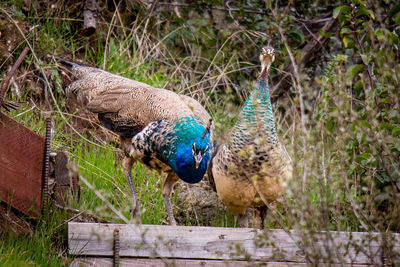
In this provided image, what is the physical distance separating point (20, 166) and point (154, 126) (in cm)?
89

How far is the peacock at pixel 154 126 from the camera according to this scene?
133 inches

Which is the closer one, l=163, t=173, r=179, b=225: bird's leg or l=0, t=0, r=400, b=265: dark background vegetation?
l=163, t=173, r=179, b=225: bird's leg

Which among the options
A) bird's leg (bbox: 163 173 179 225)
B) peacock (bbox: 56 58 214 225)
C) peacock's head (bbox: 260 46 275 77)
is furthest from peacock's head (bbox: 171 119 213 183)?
peacock's head (bbox: 260 46 275 77)

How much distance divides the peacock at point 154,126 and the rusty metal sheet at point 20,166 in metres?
0.57

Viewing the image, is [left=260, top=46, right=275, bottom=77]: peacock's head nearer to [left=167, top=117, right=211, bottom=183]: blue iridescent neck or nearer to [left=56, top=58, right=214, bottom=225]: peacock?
[left=56, top=58, right=214, bottom=225]: peacock

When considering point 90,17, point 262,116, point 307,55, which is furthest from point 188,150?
point 307,55

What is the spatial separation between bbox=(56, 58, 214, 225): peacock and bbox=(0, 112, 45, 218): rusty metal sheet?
22.5 inches

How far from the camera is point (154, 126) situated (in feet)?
11.7

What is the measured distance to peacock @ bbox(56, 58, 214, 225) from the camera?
3383mm

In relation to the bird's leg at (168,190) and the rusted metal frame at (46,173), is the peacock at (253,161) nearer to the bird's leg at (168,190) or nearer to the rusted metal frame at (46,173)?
the bird's leg at (168,190)

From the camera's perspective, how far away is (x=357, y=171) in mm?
3834

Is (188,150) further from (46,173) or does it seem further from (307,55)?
(307,55)

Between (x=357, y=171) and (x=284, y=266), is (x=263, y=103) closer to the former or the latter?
(x=357, y=171)

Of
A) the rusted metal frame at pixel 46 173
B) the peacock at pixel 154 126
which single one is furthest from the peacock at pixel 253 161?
the rusted metal frame at pixel 46 173
